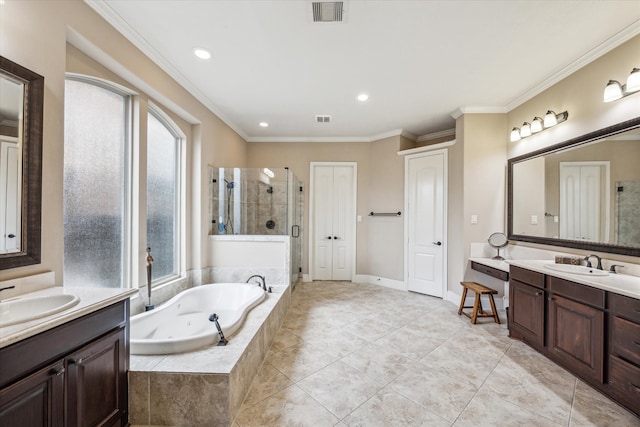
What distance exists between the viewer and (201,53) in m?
2.39

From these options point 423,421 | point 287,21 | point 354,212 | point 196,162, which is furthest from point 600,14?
point 196,162

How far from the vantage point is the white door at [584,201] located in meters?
2.27

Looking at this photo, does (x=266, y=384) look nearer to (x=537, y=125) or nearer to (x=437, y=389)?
Result: (x=437, y=389)

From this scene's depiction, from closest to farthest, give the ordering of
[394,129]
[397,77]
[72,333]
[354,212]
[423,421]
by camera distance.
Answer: [72,333] < [423,421] < [397,77] < [394,129] < [354,212]

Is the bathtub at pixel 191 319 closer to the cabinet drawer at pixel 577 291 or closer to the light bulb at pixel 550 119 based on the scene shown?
the cabinet drawer at pixel 577 291

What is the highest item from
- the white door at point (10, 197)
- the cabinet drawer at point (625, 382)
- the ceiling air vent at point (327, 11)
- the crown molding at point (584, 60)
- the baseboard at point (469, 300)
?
the ceiling air vent at point (327, 11)

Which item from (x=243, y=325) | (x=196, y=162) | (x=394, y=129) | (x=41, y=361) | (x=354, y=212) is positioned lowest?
(x=243, y=325)

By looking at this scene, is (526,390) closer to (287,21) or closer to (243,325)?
(243,325)

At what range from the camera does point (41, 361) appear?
1.05 metres

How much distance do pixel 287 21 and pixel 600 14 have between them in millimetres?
2320

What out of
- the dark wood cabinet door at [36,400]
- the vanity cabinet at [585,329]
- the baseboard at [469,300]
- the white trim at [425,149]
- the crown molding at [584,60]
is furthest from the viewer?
the white trim at [425,149]

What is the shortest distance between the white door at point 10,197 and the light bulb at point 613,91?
409 centimetres

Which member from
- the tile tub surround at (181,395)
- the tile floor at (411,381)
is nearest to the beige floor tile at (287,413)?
the tile floor at (411,381)

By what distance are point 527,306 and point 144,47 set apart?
4218 mm
